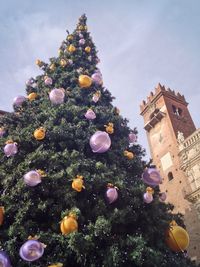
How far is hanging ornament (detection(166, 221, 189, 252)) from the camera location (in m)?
7.78

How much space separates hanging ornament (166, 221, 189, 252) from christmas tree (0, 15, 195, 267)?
3 centimetres

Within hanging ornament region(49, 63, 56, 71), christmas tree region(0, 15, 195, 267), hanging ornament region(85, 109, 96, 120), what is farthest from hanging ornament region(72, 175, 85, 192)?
hanging ornament region(49, 63, 56, 71)

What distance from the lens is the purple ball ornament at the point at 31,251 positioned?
654 centimetres

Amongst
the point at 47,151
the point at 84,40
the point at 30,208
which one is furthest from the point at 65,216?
the point at 84,40

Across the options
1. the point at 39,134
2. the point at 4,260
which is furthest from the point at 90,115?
the point at 4,260

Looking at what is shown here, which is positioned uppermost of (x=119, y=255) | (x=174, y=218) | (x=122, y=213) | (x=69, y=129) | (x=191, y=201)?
(x=191, y=201)

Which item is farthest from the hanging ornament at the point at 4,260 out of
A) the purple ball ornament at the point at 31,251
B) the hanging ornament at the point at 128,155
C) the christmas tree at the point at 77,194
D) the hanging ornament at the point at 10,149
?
the hanging ornament at the point at 128,155

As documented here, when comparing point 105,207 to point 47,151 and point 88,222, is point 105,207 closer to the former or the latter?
point 88,222

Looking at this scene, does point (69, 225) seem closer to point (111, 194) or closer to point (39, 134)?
point (111, 194)

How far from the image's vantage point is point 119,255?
6934 millimetres

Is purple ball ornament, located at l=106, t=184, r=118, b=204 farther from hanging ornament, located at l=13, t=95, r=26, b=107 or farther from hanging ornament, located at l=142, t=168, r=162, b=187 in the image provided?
hanging ornament, located at l=13, t=95, r=26, b=107

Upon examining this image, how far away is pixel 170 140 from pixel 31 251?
2053cm

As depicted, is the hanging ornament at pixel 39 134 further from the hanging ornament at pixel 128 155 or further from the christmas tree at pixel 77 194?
the hanging ornament at pixel 128 155

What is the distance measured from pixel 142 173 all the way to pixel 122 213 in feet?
8.12
